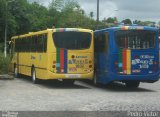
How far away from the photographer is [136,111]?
13.3 meters

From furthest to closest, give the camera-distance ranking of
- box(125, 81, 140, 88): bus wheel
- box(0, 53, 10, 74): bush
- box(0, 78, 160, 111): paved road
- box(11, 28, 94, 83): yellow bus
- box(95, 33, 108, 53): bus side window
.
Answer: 1. box(0, 53, 10, 74): bush
2. box(125, 81, 140, 88): bus wheel
3. box(11, 28, 94, 83): yellow bus
4. box(95, 33, 108, 53): bus side window
5. box(0, 78, 160, 111): paved road

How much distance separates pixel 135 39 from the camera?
71.1 feet

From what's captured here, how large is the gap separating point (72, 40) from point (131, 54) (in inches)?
123

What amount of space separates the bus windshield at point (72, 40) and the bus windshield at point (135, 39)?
7.61ft

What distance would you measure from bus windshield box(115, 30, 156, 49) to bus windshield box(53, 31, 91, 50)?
7.61 feet

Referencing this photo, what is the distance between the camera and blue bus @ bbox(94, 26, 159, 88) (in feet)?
70.4

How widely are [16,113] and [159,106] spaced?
4.46m

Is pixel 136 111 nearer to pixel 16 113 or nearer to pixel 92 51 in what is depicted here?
pixel 16 113

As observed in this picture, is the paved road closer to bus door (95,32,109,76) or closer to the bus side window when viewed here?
bus door (95,32,109,76)

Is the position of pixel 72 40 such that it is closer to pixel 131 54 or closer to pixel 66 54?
pixel 66 54

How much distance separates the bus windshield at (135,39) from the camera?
21562mm

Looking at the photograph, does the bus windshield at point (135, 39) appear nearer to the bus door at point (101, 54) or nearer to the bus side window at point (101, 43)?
the bus door at point (101, 54)

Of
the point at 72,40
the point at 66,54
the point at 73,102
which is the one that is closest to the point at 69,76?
the point at 66,54

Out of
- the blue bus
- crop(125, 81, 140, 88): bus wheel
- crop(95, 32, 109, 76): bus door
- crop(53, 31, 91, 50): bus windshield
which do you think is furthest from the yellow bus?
crop(125, 81, 140, 88): bus wheel
